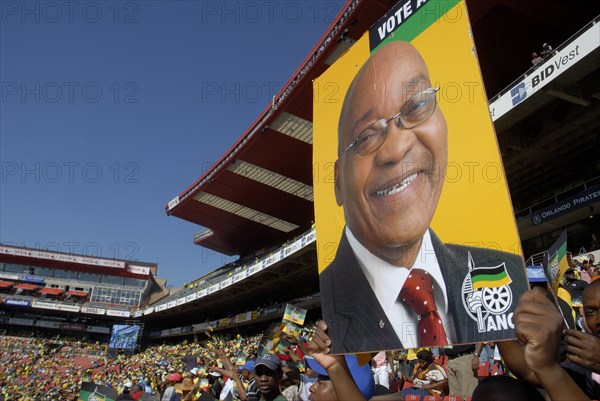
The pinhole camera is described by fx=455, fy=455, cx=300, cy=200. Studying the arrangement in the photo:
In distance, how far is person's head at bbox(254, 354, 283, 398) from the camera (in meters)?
3.45

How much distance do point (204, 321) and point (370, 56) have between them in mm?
38158

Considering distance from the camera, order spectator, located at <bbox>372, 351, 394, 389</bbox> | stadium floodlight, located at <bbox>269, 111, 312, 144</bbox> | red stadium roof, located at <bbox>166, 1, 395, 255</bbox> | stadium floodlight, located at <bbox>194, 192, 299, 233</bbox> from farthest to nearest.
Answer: stadium floodlight, located at <bbox>194, 192, 299, 233</bbox> < stadium floodlight, located at <bbox>269, 111, 312, 144</bbox> < red stadium roof, located at <bbox>166, 1, 395, 255</bbox> < spectator, located at <bbox>372, 351, 394, 389</bbox>

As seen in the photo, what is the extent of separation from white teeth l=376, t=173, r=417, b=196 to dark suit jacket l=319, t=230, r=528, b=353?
1.15 ft

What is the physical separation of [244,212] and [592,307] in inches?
1104

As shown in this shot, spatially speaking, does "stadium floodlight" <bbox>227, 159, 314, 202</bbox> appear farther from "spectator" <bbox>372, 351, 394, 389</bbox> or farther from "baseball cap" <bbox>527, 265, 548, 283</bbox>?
"baseball cap" <bbox>527, 265, 548, 283</bbox>

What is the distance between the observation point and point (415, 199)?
8.62ft

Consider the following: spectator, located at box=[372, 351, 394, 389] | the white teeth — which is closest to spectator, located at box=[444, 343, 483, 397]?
spectator, located at box=[372, 351, 394, 389]

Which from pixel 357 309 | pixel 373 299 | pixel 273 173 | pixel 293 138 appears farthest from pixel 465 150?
pixel 273 173

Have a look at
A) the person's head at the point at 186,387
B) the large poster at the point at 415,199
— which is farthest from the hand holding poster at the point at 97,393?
the large poster at the point at 415,199

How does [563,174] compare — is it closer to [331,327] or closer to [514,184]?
[514,184]

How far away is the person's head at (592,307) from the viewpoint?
1.91m

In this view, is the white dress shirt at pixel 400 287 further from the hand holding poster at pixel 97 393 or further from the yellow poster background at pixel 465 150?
the hand holding poster at pixel 97 393

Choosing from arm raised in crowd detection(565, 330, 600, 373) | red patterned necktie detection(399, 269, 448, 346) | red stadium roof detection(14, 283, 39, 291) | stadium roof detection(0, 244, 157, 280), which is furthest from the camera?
stadium roof detection(0, 244, 157, 280)

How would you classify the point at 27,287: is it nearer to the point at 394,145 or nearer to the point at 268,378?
the point at 268,378
